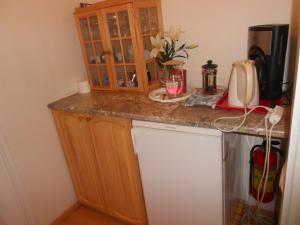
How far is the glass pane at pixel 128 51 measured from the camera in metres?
1.69

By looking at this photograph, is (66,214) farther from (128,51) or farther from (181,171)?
(128,51)

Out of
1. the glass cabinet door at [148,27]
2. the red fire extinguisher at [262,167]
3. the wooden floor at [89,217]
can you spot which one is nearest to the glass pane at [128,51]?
the glass cabinet door at [148,27]

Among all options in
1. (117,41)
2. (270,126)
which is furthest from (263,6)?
(117,41)

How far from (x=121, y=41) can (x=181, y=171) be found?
1.00 meters

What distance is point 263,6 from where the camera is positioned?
1.34 m

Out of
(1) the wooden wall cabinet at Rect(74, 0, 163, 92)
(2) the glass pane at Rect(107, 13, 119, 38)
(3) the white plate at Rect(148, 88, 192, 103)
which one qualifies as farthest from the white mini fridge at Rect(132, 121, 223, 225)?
(2) the glass pane at Rect(107, 13, 119, 38)

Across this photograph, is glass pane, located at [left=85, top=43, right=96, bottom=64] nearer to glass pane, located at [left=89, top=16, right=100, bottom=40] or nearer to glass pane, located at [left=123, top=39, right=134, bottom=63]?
glass pane, located at [left=89, top=16, right=100, bottom=40]

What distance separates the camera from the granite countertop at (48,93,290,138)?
1083mm

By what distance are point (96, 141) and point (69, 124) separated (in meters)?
0.27

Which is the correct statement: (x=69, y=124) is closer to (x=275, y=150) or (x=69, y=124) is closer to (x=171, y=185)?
(x=171, y=185)

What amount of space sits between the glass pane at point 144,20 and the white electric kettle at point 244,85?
742 mm

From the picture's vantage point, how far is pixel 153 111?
1.37 meters

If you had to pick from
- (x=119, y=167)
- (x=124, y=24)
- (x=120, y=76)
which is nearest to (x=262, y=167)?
(x=119, y=167)

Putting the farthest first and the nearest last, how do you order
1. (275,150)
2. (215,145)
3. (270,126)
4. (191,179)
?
(275,150), (191,179), (215,145), (270,126)
